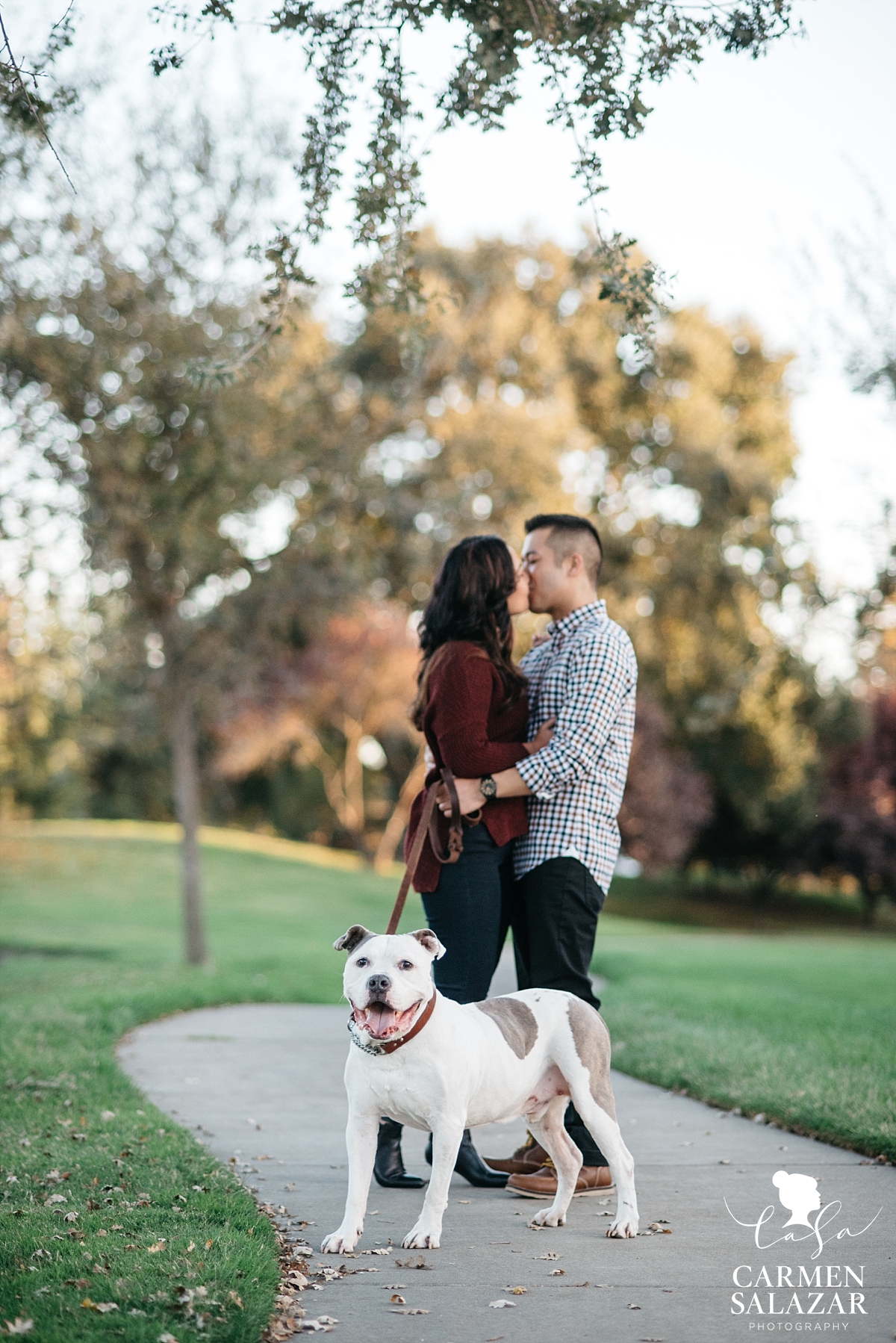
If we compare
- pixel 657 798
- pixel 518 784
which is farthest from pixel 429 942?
pixel 657 798

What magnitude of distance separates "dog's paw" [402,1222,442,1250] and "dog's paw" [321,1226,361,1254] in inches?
6.6

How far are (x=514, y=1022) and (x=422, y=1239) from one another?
2.47 ft

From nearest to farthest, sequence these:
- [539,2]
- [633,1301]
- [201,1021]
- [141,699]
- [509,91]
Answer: [633,1301]
[539,2]
[509,91]
[201,1021]
[141,699]

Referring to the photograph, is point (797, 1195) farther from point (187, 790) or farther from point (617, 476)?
point (617, 476)

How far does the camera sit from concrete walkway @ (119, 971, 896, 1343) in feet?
11.0

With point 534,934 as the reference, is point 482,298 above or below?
above

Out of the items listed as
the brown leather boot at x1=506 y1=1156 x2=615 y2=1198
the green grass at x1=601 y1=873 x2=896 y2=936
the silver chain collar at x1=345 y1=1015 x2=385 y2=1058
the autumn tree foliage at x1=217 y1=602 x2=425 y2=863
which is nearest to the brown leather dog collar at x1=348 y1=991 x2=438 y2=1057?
the silver chain collar at x1=345 y1=1015 x2=385 y2=1058

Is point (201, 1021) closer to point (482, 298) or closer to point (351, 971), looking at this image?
point (351, 971)

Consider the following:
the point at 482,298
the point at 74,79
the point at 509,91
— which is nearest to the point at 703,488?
the point at 482,298

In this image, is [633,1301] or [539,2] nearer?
[633,1301]

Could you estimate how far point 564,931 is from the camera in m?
4.88

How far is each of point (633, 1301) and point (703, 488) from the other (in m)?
27.1

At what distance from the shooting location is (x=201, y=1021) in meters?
9.80

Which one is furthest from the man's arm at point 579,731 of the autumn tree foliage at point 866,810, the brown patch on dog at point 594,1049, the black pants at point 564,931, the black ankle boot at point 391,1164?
the autumn tree foliage at point 866,810
